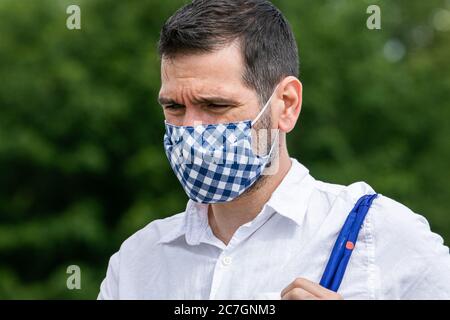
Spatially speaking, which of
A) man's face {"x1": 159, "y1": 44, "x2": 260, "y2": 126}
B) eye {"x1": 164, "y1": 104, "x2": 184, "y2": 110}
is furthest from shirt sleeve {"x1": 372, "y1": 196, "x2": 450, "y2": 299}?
eye {"x1": 164, "y1": 104, "x2": 184, "y2": 110}

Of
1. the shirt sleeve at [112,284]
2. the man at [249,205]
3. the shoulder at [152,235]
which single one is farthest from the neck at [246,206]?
the shirt sleeve at [112,284]

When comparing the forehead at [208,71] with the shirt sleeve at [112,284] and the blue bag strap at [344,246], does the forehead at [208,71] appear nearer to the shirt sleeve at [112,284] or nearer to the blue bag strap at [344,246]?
the blue bag strap at [344,246]

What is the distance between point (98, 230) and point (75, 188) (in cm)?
177

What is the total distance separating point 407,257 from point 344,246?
192 millimetres

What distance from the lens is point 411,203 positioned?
60.7ft

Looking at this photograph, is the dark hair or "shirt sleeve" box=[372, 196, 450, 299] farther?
the dark hair

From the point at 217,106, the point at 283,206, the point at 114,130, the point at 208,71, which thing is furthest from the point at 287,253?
the point at 114,130

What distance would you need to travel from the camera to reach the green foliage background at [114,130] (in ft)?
56.1

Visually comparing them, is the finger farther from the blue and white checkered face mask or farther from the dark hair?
the dark hair

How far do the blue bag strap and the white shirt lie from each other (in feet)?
0.09

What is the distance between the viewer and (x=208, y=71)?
3.03 meters

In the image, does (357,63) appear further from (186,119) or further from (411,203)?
(186,119)

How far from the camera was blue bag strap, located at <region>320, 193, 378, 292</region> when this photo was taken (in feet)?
9.32
